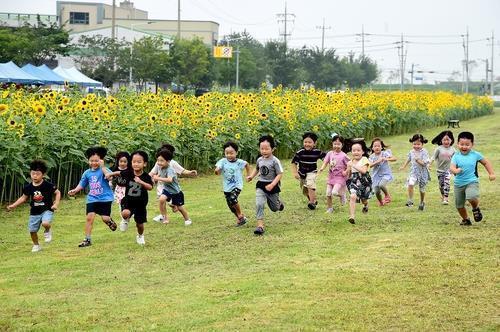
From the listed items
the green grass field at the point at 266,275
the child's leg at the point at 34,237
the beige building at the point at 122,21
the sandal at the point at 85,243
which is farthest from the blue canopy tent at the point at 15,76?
the beige building at the point at 122,21

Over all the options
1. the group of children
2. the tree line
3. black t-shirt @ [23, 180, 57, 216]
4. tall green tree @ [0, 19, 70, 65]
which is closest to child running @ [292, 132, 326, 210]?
the group of children

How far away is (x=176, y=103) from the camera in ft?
62.4

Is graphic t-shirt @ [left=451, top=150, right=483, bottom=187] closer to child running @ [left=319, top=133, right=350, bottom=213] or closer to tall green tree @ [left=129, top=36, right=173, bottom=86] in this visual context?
child running @ [left=319, top=133, right=350, bottom=213]

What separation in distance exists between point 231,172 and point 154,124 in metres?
5.79

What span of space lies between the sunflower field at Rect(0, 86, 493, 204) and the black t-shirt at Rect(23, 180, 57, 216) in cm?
256

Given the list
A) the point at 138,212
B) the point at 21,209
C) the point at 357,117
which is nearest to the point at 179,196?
the point at 138,212

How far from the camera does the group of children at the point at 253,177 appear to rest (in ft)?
34.3

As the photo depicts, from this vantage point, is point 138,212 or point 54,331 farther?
point 138,212

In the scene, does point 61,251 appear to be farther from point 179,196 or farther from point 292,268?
point 292,268

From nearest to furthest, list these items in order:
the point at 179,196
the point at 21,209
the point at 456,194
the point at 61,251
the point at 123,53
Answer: the point at 61,251 < the point at 456,194 < the point at 179,196 < the point at 21,209 < the point at 123,53

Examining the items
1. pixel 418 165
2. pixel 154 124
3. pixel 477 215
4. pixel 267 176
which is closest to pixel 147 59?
pixel 154 124

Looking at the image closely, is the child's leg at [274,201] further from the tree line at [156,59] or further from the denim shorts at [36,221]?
the tree line at [156,59]

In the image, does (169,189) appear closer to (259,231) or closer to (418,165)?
(259,231)

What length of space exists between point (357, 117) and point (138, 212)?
58.5 feet
